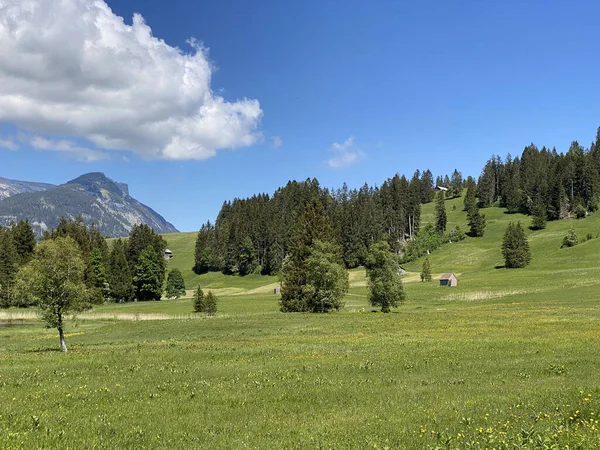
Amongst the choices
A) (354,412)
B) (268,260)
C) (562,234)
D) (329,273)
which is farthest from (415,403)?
(562,234)

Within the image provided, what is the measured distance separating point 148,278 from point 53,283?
302ft

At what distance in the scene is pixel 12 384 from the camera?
1694cm

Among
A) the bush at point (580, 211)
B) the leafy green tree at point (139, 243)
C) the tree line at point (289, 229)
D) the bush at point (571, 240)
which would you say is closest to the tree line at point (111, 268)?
the leafy green tree at point (139, 243)

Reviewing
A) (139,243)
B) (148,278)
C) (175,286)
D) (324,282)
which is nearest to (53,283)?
(324,282)

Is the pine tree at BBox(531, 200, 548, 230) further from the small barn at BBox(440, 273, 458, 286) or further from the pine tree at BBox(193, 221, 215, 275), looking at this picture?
the pine tree at BBox(193, 221, 215, 275)

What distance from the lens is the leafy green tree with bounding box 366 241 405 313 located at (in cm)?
6309

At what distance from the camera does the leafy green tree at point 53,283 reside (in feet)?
109

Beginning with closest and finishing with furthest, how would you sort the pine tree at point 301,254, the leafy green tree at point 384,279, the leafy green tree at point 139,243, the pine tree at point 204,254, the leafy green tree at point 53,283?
the leafy green tree at point 53,283, the leafy green tree at point 384,279, the pine tree at point 301,254, the leafy green tree at point 139,243, the pine tree at point 204,254

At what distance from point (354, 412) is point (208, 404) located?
4.68m

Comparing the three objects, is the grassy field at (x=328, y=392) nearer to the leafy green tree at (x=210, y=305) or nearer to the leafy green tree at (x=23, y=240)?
the leafy green tree at (x=210, y=305)

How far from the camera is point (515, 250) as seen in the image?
121250 mm

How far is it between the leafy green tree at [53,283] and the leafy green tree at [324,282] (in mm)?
35667

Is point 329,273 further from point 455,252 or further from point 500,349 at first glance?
point 455,252

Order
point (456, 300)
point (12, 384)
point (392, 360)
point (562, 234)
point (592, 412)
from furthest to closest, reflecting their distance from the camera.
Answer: point (562, 234) → point (456, 300) → point (392, 360) → point (12, 384) → point (592, 412)
